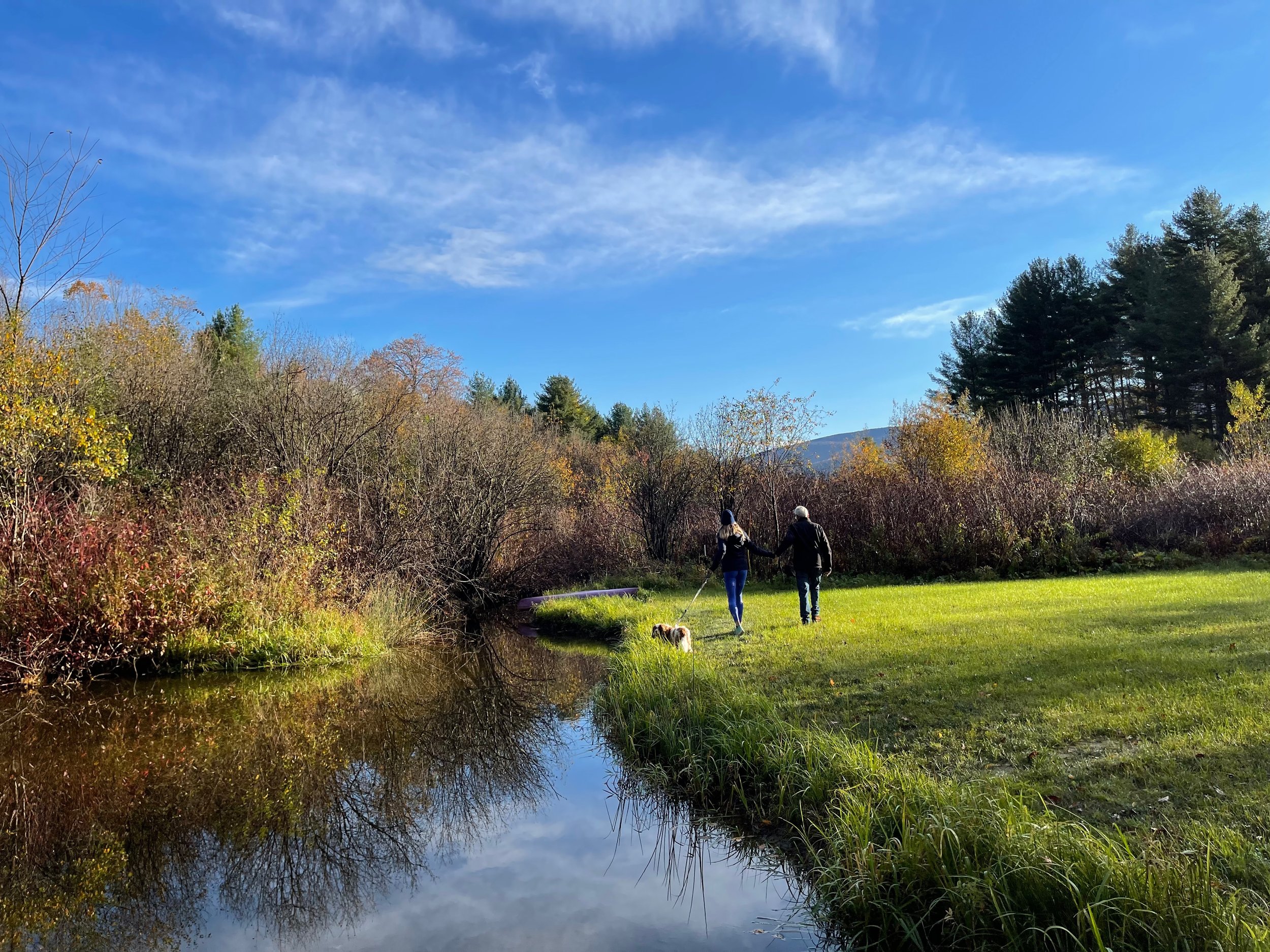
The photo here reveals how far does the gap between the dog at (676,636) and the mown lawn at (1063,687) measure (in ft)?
1.27

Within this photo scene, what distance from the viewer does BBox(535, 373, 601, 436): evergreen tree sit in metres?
47.8

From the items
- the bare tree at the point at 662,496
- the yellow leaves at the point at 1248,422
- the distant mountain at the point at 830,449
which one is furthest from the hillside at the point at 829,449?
the yellow leaves at the point at 1248,422

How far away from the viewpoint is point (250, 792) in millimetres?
7020

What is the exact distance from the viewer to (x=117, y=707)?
9875 millimetres

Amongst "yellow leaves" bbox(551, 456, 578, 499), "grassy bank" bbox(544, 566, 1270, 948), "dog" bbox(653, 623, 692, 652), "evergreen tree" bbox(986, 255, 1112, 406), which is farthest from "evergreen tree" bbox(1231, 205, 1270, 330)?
"dog" bbox(653, 623, 692, 652)

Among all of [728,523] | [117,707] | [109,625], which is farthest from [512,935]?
[109,625]

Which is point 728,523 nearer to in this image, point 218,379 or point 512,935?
point 512,935

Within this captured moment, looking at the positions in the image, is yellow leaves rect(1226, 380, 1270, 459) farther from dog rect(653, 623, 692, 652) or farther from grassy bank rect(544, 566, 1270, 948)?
dog rect(653, 623, 692, 652)

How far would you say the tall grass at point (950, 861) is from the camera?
314 cm

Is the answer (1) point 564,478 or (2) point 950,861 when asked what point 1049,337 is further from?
(2) point 950,861

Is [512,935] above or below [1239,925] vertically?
below

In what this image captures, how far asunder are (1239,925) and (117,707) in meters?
11.9

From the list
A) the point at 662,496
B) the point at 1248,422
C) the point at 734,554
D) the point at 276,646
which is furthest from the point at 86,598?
the point at 1248,422

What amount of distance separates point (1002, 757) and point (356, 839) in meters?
5.25
